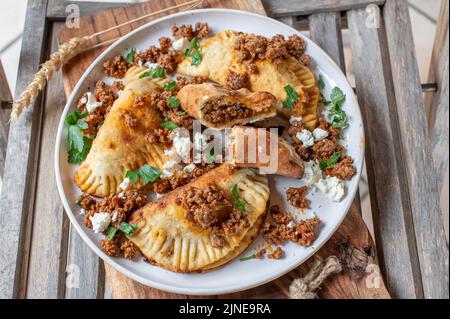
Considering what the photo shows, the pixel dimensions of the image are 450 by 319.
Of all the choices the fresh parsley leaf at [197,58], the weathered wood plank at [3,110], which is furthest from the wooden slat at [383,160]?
the weathered wood plank at [3,110]

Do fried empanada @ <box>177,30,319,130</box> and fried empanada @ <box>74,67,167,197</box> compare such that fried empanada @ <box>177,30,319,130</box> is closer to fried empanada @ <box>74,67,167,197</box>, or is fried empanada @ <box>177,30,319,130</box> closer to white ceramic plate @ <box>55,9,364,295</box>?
white ceramic plate @ <box>55,9,364,295</box>

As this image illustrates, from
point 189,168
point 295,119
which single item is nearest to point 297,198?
point 295,119

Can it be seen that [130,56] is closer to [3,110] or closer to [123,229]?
[3,110]

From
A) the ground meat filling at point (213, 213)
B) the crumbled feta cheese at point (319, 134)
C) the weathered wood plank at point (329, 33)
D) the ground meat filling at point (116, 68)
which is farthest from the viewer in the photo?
the weathered wood plank at point (329, 33)

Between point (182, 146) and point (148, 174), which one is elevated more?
point (182, 146)

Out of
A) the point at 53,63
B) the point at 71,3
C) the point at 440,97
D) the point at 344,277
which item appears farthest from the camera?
the point at 71,3

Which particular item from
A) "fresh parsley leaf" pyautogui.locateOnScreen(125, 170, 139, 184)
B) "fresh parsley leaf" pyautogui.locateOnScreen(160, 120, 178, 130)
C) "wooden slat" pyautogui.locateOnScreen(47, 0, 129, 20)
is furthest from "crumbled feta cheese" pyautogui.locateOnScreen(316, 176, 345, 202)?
"wooden slat" pyautogui.locateOnScreen(47, 0, 129, 20)

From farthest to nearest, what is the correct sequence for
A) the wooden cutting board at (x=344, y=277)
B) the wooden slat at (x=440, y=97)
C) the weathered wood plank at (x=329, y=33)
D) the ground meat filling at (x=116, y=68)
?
the weathered wood plank at (x=329, y=33) < the wooden slat at (x=440, y=97) < the ground meat filling at (x=116, y=68) < the wooden cutting board at (x=344, y=277)

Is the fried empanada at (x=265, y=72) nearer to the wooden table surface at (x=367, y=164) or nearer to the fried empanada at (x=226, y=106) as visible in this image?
the fried empanada at (x=226, y=106)
